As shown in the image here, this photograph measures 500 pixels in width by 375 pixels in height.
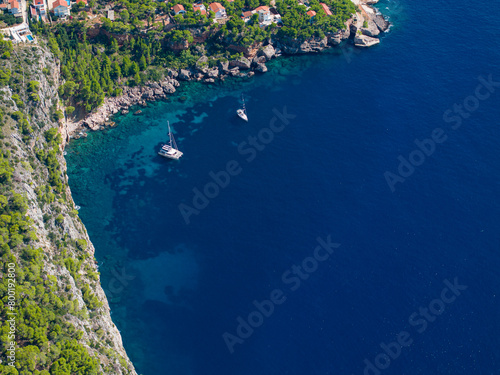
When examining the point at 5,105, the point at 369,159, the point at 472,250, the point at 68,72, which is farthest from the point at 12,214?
the point at 472,250
